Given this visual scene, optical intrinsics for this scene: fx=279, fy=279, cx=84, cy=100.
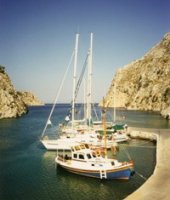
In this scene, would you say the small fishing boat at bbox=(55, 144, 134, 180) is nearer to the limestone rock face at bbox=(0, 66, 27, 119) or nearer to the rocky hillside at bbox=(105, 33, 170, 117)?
the limestone rock face at bbox=(0, 66, 27, 119)

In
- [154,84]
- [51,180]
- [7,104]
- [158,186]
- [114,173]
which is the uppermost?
[154,84]

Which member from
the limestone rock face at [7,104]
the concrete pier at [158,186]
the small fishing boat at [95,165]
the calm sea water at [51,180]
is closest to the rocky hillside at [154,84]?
the limestone rock face at [7,104]

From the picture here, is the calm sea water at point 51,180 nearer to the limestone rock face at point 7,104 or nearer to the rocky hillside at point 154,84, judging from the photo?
the limestone rock face at point 7,104

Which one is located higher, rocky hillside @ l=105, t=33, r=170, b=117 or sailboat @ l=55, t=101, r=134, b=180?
rocky hillside @ l=105, t=33, r=170, b=117

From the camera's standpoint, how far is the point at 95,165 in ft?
105

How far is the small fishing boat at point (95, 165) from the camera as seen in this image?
30.7m

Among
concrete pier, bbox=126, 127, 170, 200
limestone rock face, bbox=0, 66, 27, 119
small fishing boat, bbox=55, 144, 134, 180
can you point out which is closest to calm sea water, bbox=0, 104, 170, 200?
small fishing boat, bbox=55, 144, 134, 180

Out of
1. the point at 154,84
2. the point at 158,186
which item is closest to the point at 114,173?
the point at 158,186

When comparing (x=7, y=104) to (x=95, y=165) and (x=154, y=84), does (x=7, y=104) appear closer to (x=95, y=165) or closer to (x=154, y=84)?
(x=154, y=84)

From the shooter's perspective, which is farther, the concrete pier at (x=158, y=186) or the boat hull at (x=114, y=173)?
the boat hull at (x=114, y=173)

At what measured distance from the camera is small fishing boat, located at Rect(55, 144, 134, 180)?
30.7m

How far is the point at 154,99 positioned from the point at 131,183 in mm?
152026

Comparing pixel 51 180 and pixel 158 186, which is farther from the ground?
pixel 158 186

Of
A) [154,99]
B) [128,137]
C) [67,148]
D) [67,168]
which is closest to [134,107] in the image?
[154,99]
